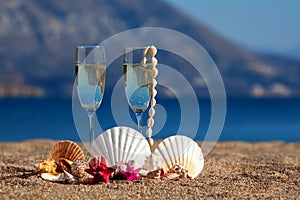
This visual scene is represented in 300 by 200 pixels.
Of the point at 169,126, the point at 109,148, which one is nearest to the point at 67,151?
the point at 109,148

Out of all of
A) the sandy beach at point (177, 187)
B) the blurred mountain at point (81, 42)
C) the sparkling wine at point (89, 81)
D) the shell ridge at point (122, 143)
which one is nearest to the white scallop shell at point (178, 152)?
the sandy beach at point (177, 187)

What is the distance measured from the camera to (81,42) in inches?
4503

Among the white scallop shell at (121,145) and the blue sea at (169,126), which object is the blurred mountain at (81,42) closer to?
the blue sea at (169,126)

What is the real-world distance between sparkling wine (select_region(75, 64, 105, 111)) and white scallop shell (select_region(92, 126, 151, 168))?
1.05 feet

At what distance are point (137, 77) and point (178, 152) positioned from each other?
66 cm

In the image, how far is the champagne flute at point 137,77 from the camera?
4082mm

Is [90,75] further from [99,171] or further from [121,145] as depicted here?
[99,171]

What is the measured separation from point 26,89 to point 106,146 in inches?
3581

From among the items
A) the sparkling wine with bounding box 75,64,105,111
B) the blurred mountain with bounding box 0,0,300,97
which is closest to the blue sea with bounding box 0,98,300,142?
the sparkling wine with bounding box 75,64,105,111

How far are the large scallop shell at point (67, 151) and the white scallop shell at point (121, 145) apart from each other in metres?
0.22

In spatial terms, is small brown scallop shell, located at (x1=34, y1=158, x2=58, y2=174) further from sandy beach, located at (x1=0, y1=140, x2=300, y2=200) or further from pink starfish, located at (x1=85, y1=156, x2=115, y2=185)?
pink starfish, located at (x1=85, y1=156, x2=115, y2=185)

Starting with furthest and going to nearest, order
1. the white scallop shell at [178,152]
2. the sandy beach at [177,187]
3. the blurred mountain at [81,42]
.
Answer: the blurred mountain at [81,42] → the white scallop shell at [178,152] → the sandy beach at [177,187]

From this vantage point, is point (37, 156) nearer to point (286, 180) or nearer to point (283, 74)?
point (286, 180)

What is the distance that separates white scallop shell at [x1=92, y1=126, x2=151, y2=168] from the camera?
419cm
